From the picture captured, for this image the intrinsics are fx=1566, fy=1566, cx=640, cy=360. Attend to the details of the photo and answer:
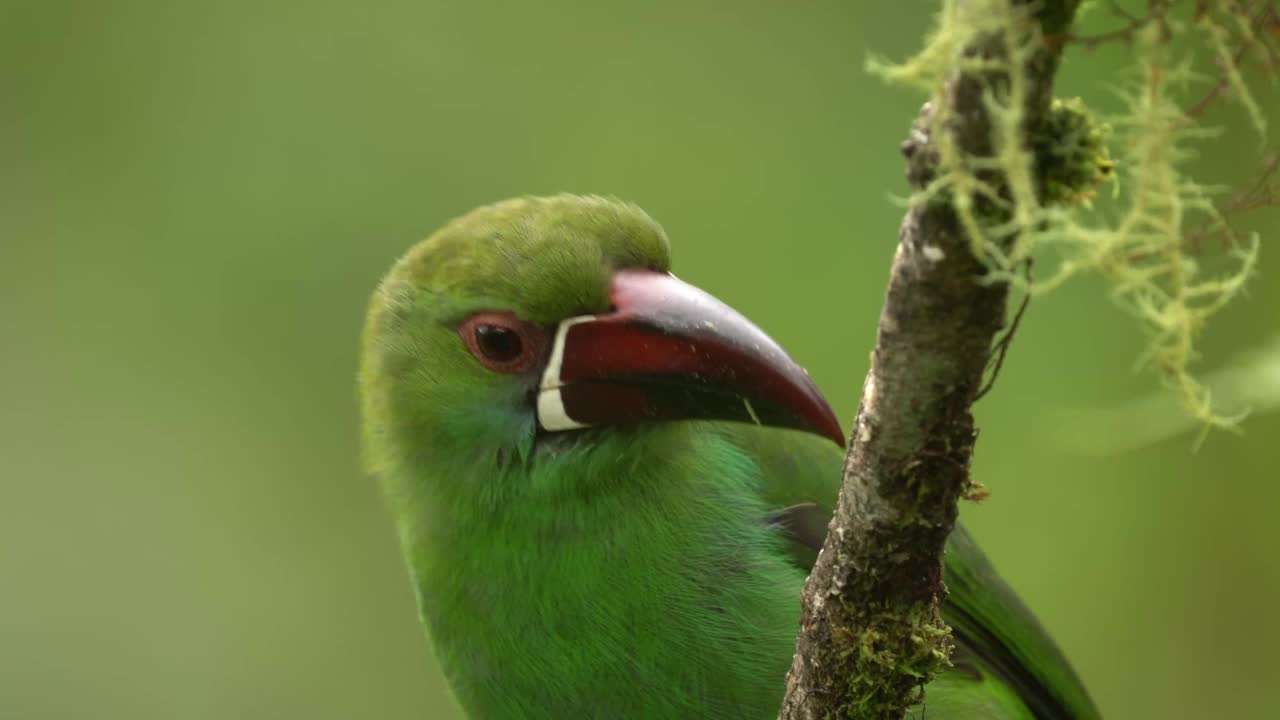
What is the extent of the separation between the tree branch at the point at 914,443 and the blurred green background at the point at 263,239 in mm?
4001

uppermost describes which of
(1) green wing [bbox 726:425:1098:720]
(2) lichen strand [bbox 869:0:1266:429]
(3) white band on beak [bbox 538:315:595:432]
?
(2) lichen strand [bbox 869:0:1266:429]

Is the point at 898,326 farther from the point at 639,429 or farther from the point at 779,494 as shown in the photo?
the point at 779,494

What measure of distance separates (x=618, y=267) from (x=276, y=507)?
4132mm

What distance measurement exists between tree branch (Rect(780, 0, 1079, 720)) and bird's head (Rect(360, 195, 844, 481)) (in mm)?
679

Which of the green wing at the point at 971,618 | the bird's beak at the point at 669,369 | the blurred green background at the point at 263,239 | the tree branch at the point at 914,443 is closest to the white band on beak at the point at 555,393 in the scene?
the bird's beak at the point at 669,369

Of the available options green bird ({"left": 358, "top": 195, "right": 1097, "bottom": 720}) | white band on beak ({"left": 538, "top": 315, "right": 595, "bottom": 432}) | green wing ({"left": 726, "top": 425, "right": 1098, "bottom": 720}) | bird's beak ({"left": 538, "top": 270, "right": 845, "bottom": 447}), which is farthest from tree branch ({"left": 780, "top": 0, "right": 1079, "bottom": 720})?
green wing ({"left": 726, "top": 425, "right": 1098, "bottom": 720})

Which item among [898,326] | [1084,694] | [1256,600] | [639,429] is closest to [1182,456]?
[1256,600]

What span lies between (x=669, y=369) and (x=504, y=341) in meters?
0.44

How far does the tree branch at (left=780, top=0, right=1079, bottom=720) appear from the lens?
147cm

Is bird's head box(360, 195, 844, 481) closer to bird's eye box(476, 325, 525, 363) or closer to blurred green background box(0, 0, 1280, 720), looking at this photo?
bird's eye box(476, 325, 525, 363)

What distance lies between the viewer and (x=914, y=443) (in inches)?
69.1

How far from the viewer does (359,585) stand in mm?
6773

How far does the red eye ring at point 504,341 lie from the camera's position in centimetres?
312

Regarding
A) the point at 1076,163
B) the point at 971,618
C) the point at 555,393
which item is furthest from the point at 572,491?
the point at 1076,163
